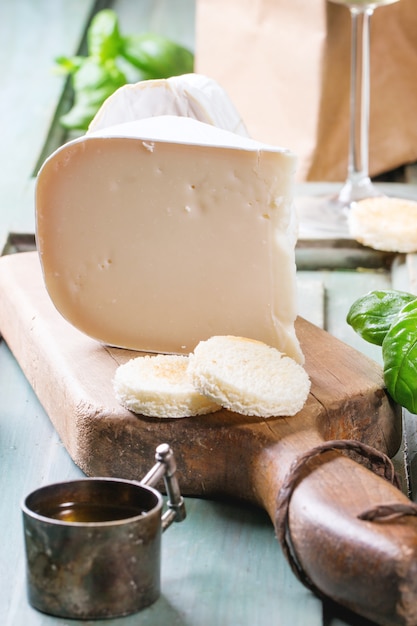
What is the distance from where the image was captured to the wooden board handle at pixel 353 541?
0.89 m

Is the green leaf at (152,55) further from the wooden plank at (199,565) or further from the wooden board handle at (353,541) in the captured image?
the wooden board handle at (353,541)

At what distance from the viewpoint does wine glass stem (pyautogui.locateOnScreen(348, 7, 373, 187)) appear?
2.24 meters

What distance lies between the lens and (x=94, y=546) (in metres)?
0.91

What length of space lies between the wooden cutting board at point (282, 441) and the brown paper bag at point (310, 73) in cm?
109

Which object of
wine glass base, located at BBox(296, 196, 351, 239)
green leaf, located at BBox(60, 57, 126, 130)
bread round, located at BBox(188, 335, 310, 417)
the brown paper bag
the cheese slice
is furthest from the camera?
green leaf, located at BBox(60, 57, 126, 130)

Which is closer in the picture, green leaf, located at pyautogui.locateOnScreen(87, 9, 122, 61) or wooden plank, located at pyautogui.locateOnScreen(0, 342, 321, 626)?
wooden plank, located at pyautogui.locateOnScreen(0, 342, 321, 626)

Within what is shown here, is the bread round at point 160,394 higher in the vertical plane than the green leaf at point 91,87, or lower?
lower

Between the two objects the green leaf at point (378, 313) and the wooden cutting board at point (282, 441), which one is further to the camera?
the green leaf at point (378, 313)

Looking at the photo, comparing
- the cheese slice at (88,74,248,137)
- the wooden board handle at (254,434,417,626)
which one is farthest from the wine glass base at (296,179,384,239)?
the wooden board handle at (254,434,417,626)

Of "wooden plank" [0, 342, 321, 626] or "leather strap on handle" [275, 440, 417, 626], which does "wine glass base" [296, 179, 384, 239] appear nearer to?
"wooden plank" [0, 342, 321, 626]

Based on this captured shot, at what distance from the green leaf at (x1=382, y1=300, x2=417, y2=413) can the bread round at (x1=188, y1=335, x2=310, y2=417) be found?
0.13 metres

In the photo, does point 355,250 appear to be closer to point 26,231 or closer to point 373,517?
point 26,231

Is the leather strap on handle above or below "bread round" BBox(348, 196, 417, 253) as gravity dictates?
above

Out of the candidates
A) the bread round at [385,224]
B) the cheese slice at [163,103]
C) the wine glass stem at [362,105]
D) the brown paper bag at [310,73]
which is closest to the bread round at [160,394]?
the cheese slice at [163,103]
